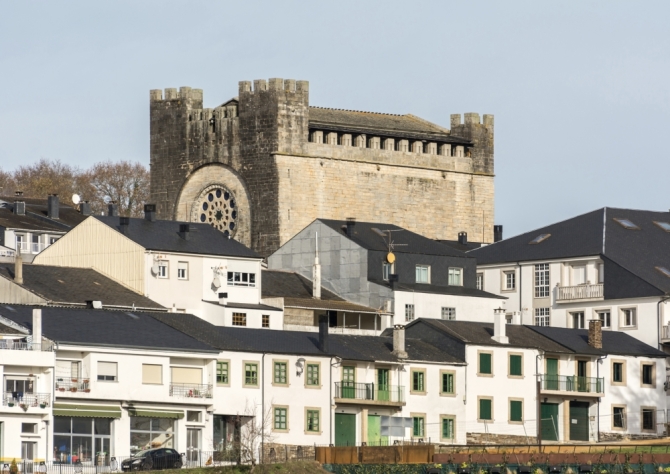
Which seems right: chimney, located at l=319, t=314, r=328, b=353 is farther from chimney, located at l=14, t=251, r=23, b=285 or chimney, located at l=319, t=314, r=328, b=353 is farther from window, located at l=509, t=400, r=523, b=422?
chimney, located at l=14, t=251, r=23, b=285

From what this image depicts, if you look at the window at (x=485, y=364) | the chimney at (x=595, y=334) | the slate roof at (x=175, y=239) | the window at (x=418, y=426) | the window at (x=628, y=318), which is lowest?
the window at (x=418, y=426)

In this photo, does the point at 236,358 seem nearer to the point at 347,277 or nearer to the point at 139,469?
the point at 139,469

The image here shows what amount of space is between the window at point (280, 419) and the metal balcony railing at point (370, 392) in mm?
3011

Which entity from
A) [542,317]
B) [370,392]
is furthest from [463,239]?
[370,392]

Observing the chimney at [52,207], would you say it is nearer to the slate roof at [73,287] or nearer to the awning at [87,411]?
the slate roof at [73,287]

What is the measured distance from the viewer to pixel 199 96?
12962cm

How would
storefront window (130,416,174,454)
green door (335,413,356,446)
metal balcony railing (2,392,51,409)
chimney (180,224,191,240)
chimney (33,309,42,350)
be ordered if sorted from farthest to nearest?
chimney (180,224,191,240) < green door (335,413,356,446) < storefront window (130,416,174,454) < chimney (33,309,42,350) < metal balcony railing (2,392,51,409)

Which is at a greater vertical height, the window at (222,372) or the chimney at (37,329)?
the chimney at (37,329)

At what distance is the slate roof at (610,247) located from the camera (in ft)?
373

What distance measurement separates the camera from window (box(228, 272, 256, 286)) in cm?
10894

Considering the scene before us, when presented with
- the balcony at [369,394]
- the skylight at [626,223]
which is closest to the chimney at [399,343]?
the balcony at [369,394]

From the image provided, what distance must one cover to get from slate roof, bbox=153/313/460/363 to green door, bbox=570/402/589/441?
7.02 metres

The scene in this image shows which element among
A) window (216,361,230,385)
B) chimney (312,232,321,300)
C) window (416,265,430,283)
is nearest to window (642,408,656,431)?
window (416,265,430,283)

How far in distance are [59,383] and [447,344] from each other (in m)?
22.3
